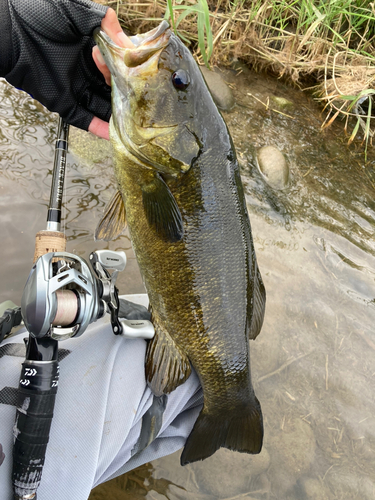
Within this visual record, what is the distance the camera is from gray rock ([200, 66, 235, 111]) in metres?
4.18

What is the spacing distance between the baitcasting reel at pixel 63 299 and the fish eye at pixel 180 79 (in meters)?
0.92

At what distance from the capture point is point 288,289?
2.96 m

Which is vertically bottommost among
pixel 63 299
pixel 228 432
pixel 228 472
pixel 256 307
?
pixel 228 472

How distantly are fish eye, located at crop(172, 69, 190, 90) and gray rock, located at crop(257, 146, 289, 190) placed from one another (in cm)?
224

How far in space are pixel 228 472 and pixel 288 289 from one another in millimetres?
1473

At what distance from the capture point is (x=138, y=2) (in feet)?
14.9

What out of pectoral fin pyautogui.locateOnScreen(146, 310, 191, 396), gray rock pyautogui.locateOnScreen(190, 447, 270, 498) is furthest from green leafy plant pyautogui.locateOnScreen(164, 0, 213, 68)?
gray rock pyautogui.locateOnScreen(190, 447, 270, 498)

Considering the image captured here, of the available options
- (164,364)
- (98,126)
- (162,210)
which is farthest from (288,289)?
(98,126)

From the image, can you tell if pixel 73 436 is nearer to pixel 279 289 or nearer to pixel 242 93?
pixel 279 289

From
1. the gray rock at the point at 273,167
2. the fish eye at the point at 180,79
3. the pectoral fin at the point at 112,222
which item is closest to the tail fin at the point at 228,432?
the pectoral fin at the point at 112,222

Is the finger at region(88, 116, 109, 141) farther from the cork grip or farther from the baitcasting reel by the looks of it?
the baitcasting reel

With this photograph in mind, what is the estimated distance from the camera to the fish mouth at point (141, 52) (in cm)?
151

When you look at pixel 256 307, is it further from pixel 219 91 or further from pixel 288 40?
pixel 288 40

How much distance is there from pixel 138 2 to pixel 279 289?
4.22 m
